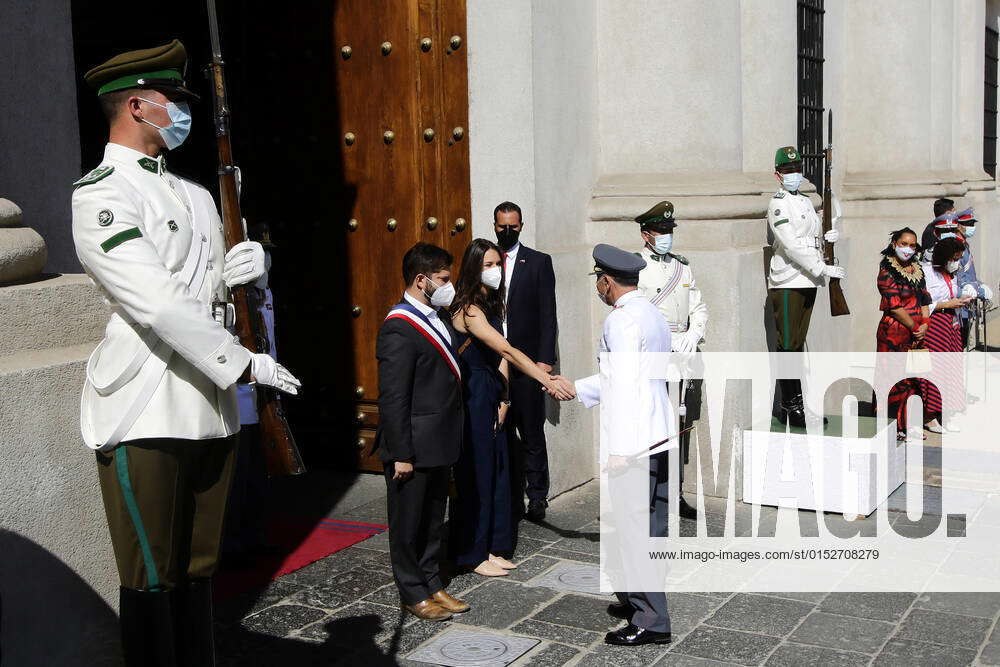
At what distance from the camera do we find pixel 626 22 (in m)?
8.35

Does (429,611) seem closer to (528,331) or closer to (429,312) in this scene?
(429,312)

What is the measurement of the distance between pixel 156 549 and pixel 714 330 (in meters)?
5.29

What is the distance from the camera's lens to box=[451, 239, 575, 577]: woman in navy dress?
→ 6.20m

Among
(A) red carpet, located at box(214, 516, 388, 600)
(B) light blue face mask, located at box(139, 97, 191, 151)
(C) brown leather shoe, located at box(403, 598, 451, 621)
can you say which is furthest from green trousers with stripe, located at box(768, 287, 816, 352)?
(B) light blue face mask, located at box(139, 97, 191, 151)

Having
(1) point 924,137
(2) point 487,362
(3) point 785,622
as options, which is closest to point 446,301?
(2) point 487,362

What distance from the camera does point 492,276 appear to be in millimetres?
6129

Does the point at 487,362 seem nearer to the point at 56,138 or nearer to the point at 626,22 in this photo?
the point at 56,138

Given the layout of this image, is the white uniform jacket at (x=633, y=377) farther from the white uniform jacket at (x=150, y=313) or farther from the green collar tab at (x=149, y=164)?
the green collar tab at (x=149, y=164)

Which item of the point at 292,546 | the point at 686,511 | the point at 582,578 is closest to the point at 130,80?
the point at 582,578

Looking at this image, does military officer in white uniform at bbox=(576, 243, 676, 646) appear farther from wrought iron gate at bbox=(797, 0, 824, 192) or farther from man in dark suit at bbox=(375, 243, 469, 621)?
wrought iron gate at bbox=(797, 0, 824, 192)

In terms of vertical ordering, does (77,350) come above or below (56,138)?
below

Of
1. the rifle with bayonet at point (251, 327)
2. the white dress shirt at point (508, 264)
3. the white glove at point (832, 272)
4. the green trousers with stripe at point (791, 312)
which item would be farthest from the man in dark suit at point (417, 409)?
the white glove at point (832, 272)

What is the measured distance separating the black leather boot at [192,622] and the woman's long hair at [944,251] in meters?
7.71

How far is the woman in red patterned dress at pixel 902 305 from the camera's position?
9.16 m
